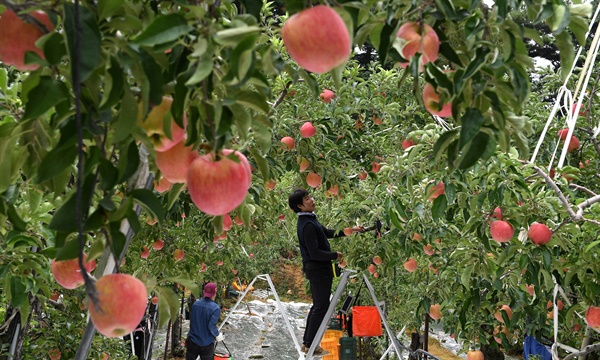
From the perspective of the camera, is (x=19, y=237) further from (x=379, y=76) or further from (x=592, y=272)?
(x=379, y=76)

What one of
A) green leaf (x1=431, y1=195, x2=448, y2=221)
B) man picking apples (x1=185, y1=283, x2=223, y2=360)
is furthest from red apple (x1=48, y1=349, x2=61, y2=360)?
man picking apples (x1=185, y1=283, x2=223, y2=360)

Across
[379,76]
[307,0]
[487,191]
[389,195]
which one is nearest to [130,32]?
[307,0]

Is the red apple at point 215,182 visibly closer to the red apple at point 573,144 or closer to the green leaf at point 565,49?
the green leaf at point 565,49

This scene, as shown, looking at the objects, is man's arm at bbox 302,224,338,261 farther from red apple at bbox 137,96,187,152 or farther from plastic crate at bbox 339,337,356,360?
red apple at bbox 137,96,187,152

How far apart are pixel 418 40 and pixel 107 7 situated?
45 cm

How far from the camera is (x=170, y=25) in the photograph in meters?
0.63

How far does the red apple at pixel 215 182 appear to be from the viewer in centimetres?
77

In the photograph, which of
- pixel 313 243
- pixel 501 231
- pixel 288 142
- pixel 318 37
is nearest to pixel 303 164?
pixel 288 142

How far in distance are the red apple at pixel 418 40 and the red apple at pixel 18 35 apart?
0.49 metres

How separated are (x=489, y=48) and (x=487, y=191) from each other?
48.7 inches

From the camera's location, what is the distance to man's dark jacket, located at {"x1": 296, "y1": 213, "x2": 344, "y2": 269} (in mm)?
4281

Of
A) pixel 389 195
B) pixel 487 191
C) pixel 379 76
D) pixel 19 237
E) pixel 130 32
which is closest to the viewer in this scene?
pixel 130 32

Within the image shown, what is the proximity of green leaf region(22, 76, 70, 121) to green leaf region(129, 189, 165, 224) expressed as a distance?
0.15 m

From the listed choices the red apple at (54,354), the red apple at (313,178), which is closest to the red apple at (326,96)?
the red apple at (313,178)
